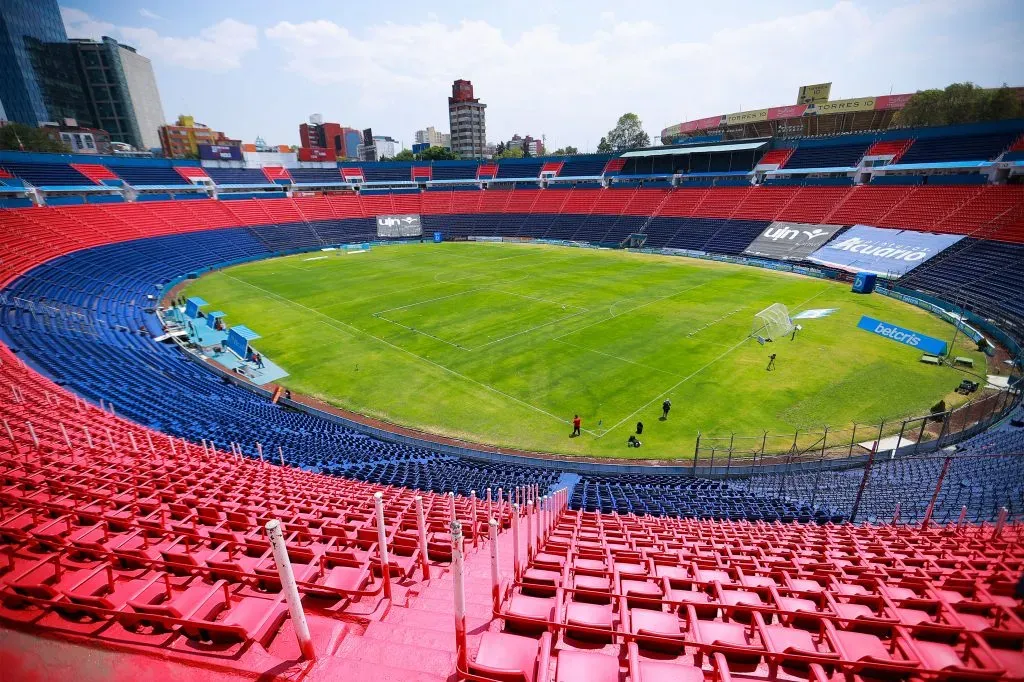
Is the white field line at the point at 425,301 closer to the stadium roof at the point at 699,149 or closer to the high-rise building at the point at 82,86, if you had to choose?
the stadium roof at the point at 699,149

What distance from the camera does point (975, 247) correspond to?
4431cm

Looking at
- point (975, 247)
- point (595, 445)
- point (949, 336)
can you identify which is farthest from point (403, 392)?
point (975, 247)

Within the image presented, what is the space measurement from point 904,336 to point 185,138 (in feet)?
637

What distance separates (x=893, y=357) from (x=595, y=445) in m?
22.0

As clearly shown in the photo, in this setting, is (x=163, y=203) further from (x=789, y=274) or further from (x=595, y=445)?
(x=789, y=274)

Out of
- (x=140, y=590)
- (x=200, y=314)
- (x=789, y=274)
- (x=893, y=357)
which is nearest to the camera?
(x=140, y=590)

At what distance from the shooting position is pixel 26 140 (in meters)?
94.6

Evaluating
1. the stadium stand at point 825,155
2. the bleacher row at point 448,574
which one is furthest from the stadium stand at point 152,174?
the stadium stand at point 825,155

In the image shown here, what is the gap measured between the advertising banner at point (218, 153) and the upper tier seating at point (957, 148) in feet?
346

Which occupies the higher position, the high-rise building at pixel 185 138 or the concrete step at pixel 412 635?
the high-rise building at pixel 185 138

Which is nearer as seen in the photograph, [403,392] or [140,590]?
[140,590]

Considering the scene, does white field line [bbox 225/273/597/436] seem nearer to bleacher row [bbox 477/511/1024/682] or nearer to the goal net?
bleacher row [bbox 477/511/1024/682]

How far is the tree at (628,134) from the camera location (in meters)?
146

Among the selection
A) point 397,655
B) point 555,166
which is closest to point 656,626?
point 397,655
